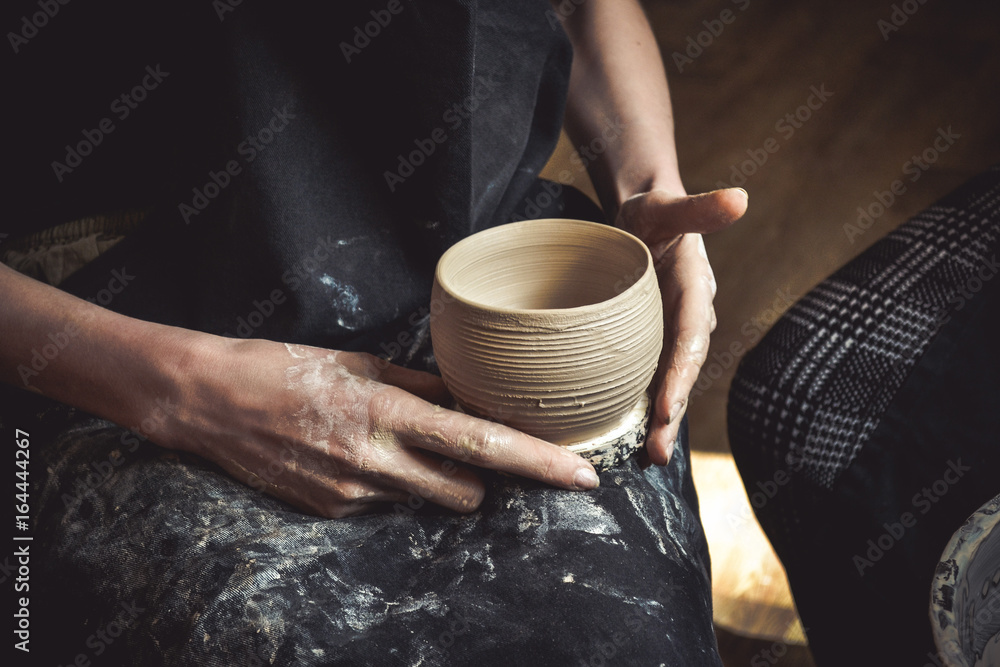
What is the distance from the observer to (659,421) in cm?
89

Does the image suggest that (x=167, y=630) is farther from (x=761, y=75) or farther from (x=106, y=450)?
(x=761, y=75)

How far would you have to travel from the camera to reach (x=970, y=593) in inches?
25.6

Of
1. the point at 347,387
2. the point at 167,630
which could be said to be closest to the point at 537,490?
the point at 347,387

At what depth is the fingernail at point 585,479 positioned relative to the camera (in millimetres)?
783

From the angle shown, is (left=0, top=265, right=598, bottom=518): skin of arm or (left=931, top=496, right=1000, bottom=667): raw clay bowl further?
(left=0, top=265, right=598, bottom=518): skin of arm

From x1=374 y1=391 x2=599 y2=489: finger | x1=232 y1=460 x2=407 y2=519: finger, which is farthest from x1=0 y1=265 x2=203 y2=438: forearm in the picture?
x1=374 y1=391 x2=599 y2=489: finger

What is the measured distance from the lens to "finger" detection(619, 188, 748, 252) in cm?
89

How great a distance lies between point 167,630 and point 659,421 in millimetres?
606

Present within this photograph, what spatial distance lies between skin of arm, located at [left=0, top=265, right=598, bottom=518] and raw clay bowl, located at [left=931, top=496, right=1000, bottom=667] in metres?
0.35

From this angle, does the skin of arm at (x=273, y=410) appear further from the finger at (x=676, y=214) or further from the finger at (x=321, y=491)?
the finger at (x=676, y=214)

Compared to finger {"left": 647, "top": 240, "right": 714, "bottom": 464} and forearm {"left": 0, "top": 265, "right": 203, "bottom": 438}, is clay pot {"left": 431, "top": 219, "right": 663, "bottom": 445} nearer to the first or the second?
finger {"left": 647, "top": 240, "right": 714, "bottom": 464}

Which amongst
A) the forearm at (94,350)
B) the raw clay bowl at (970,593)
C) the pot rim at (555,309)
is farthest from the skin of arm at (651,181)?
the forearm at (94,350)

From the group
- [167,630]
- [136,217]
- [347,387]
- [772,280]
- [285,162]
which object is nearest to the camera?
[167,630]

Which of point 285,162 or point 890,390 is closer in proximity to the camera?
point 285,162
